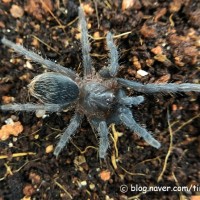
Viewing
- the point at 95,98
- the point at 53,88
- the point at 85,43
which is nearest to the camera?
the point at 53,88

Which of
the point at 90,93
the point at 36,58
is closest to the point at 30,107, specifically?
the point at 36,58

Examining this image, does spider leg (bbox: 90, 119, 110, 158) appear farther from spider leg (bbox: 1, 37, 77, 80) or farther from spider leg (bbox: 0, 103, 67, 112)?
spider leg (bbox: 1, 37, 77, 80)

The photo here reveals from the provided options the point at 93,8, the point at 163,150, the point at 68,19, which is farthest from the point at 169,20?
the point at 163,150

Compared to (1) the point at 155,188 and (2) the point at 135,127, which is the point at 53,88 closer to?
(2) the point at 135,127

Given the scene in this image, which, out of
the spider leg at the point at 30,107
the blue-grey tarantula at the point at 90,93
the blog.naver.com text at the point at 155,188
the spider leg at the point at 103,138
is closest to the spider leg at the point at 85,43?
the blue-grey tarantula at the point at 90,93

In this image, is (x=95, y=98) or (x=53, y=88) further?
(x=95, y=98)

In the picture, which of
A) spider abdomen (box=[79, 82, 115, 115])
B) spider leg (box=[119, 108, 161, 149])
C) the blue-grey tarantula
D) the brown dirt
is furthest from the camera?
spider abdomen (box=[79, 82, 115, 115])

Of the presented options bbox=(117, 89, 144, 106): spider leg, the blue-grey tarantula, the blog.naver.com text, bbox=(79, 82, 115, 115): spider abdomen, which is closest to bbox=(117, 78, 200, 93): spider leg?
the blue-grey tarantula

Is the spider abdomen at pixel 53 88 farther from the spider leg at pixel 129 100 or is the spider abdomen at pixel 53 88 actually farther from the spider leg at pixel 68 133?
the spider leg at pixel 129 100
